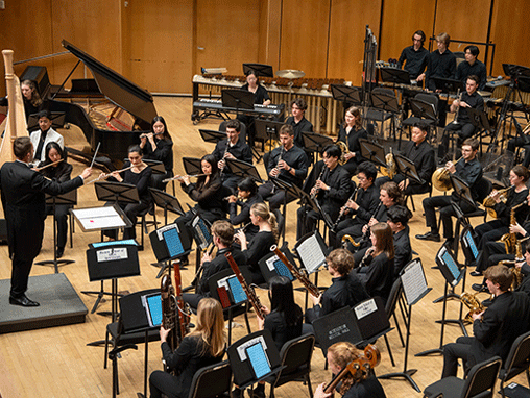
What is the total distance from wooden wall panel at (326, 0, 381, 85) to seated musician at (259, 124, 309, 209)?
7864 mm

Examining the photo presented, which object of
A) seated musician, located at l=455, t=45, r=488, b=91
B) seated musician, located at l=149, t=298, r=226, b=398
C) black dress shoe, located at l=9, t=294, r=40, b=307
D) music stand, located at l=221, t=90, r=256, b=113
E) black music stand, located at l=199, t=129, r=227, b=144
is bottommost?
black dress shoe, located at l=9, t=294, r=40, b=307

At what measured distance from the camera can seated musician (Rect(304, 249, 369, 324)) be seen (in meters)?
4.85

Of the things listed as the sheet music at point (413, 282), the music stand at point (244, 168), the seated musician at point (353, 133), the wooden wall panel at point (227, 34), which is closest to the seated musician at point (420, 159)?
the seated musician at point (353, 133)

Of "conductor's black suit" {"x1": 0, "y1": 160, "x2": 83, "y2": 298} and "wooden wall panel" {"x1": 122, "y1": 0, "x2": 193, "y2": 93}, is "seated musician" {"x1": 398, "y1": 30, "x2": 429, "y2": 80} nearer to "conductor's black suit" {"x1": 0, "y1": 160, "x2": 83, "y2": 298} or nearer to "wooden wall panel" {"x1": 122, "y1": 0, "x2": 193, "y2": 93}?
"wooden wall panel" {"x1": 122, "y1": 0, "x2": 193, "y2": 93}

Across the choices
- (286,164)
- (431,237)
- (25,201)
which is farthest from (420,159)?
(25,201)

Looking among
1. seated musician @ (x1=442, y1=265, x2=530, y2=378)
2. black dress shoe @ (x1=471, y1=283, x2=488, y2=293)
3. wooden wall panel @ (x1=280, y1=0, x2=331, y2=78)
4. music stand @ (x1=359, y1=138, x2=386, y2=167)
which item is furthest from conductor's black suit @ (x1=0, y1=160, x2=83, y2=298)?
wooden wall panel @ (x1=280, y1=0, x2=331, y2=78)

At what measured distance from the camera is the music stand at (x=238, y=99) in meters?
11.0

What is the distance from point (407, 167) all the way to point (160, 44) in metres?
10.8

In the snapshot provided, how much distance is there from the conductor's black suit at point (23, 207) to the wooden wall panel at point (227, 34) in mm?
11694

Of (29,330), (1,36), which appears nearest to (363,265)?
(29,330)

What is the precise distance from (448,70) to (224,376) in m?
9.20

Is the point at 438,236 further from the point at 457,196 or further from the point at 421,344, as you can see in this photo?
the point at 421,344

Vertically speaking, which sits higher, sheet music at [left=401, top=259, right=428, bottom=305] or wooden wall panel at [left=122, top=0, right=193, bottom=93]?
wooden wall panel at [left=122, top=0, right=193, bottom=93]

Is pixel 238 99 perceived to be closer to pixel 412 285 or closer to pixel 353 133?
pixel 353 133
